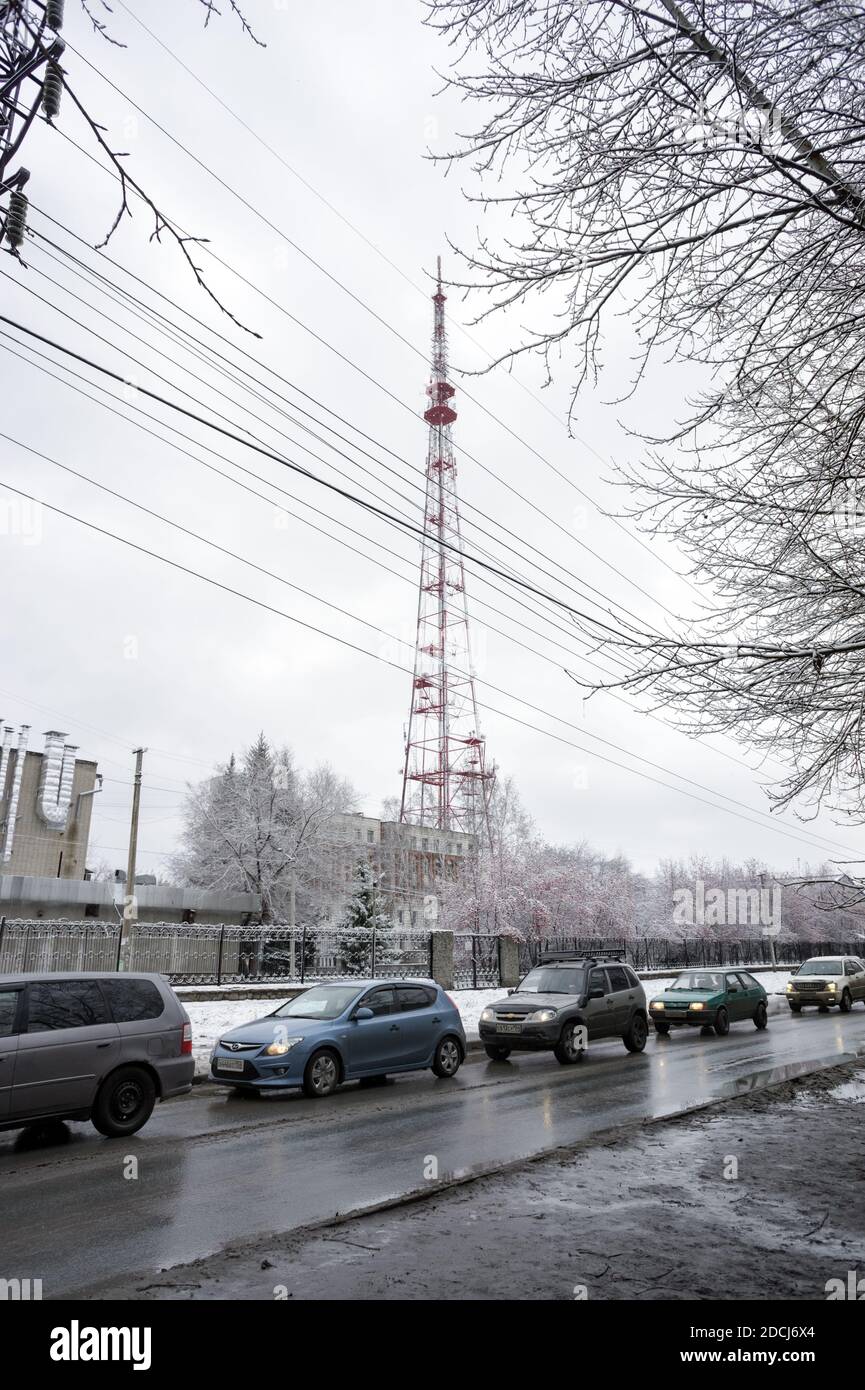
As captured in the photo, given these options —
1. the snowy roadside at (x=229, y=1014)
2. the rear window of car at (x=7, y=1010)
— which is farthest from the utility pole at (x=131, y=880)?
the rear window of car at (x=7, y=1010)

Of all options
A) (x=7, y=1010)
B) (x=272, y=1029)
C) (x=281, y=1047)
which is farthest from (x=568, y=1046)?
(x=7, y=1010)

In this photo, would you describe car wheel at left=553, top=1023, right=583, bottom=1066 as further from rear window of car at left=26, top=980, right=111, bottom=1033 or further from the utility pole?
the utility pole

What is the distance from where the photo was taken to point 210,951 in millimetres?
24875

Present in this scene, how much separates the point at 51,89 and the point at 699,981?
2211 centimetres

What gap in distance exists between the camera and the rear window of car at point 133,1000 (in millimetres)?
9453

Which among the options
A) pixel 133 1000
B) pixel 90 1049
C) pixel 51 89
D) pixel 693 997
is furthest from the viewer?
pixel 693 997

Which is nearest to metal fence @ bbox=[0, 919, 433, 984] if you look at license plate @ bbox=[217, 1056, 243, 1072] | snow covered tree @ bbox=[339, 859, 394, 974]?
snow covered tree @ bbox=[339, 859, 394, 974]

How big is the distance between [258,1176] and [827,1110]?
6578 millimetres

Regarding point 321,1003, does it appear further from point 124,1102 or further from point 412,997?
point 124,1102

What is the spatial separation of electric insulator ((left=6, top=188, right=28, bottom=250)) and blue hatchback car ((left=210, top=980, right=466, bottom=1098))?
32.9 feet

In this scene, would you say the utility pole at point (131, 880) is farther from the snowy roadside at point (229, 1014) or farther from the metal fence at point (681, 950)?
the metal fence at point (681, 950)
